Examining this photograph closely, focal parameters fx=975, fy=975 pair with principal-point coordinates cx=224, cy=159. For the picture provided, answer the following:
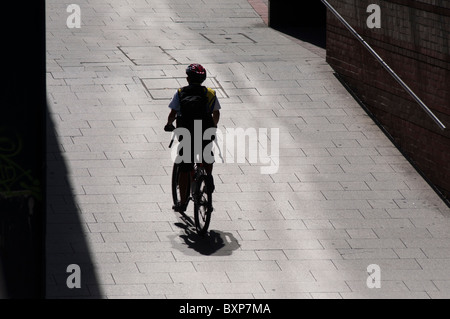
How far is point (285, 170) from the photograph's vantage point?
1354 cm

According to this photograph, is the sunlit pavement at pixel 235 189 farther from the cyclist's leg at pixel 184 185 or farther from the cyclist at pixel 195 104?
the cyclist at pixel 195 104

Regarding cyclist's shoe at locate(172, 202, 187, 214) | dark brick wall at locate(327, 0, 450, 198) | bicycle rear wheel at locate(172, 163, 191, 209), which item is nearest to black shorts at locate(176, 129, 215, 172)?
bicycle rear wheel at locate(172, 163, 191, 209)

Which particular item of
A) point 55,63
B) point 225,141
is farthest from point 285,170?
point 55,63

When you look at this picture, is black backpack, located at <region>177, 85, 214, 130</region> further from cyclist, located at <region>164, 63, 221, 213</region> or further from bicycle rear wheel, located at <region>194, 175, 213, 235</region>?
bicycle rear wheel, located at <region>194, 175, 213, 235</region>

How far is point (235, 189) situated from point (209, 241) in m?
1.58

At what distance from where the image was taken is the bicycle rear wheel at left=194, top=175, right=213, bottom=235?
1123 centimetres

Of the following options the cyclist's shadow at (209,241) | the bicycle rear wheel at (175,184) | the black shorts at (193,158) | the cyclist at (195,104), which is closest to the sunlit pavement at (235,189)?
the cyclist's shadow at (209,241)

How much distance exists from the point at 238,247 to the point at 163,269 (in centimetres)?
104

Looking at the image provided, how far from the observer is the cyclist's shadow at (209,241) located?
11258 mm

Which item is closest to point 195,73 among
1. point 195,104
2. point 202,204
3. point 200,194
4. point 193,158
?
point 195,104

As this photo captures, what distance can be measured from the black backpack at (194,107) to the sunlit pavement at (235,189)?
138 centimetres

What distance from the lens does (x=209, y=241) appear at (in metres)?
11.5

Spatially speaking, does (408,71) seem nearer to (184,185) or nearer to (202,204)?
(184,185)

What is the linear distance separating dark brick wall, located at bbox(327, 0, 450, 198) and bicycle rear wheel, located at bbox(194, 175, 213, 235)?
11.8 ft
